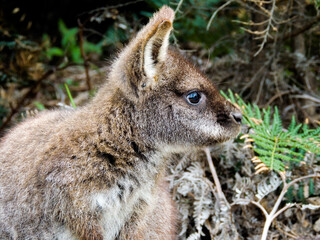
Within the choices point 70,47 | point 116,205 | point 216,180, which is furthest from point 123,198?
point 70,47

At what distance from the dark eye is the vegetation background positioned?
73 centimetres

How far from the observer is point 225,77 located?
662 centimetres

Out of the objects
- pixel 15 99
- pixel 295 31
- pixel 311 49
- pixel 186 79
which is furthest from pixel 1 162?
pixel 311 49

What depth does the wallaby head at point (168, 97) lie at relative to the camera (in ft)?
12.1

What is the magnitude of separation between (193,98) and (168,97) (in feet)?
0.77

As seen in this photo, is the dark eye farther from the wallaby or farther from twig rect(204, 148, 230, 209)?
twig rect(204, 148, 230, 209)

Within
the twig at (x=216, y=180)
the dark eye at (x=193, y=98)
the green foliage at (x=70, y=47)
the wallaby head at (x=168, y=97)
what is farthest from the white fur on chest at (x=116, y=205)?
the green foliage at (x=70, y=47)

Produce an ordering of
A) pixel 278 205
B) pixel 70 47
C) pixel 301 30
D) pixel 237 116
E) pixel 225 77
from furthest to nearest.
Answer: pixel 70 47 → pixel 225 77 → pixel 301 30 → pixel 278 205 → pixel 237 116

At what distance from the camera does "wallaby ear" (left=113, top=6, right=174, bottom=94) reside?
11.4 feet

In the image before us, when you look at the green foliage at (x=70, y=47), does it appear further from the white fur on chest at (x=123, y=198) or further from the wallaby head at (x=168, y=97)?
the white fur on chest at (x=123, y=198)

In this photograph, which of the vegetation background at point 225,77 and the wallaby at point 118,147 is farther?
the vegetation background at point 225,77

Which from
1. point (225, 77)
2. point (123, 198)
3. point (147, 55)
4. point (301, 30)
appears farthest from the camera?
point (225, 77)

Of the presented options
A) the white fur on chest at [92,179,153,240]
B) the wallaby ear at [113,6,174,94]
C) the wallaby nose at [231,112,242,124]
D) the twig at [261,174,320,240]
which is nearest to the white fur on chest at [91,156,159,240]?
the white fur on chest at [92,179,153,240]

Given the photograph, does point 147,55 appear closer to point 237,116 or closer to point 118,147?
point 118,147
